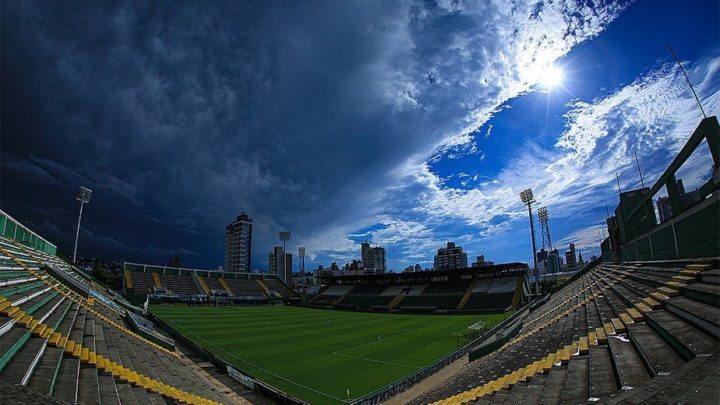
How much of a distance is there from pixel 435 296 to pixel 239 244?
13914 centimetres

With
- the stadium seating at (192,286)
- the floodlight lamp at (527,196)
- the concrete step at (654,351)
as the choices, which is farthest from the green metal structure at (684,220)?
the stadium seating at (192,286)

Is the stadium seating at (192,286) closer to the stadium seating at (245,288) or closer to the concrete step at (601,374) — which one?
the stadium seating at (245,288)

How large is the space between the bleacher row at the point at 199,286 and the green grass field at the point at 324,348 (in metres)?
23.9

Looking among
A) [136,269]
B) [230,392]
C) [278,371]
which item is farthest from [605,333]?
[136,269]

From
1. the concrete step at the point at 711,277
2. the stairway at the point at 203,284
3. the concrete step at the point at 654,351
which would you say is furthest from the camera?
the stairway at the point at 203,284

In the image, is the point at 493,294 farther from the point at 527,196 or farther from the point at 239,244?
the point at 239,244

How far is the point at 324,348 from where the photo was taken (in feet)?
92.0

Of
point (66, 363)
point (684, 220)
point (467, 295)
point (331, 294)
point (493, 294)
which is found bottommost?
point (331, 294)

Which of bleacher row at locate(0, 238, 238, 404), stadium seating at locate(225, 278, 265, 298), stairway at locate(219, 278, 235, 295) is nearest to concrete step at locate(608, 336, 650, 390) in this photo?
bleacher row at locate(0, 238, 238, 404)

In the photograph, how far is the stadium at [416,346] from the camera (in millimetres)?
4859

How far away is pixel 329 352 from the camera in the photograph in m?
26.6

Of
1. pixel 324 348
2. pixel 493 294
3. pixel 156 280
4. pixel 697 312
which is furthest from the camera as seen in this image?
pixel 156 280

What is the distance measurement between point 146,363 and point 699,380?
1495 cm

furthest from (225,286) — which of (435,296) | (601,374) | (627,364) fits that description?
(627,364)
